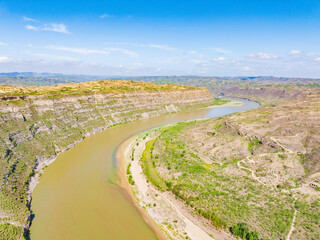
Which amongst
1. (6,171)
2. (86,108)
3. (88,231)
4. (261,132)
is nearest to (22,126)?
(6,171)

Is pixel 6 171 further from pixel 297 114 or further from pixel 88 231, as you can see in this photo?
pixel 297 114

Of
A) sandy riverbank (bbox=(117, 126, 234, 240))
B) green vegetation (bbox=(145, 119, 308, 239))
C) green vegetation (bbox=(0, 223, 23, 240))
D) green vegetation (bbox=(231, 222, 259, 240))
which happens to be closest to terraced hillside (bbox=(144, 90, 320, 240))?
green vegetation (bbox=(145, 119, 308, 239))

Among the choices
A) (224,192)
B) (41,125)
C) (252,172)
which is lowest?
(224,192)

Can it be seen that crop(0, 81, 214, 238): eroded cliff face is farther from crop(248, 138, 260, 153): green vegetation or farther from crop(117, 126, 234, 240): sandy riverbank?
crop(248, 138, 260, 153): green vegetation

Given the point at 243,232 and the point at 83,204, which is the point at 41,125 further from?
the point at 243,232

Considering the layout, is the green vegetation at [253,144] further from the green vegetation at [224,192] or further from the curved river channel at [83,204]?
the curved river channel at [83,204]

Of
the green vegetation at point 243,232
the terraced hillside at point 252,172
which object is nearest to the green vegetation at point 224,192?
the terraced hillside at point 252,172

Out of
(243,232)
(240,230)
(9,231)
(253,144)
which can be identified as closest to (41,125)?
(9,231)
